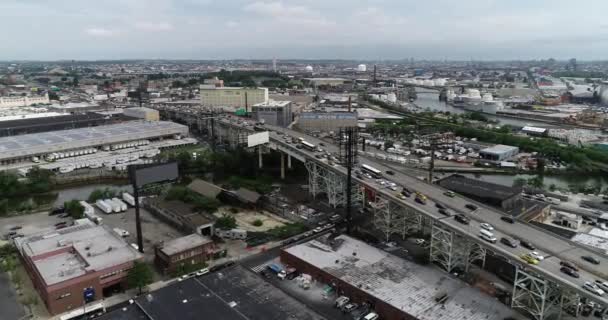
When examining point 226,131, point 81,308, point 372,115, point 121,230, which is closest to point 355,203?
point 121,230

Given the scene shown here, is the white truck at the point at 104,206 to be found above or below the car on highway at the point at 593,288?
below

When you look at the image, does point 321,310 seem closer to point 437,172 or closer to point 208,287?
point 208,287

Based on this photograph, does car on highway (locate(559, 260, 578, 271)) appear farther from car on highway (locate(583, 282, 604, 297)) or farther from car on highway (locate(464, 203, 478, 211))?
car on highway (locate(464, 203, 478, 211))

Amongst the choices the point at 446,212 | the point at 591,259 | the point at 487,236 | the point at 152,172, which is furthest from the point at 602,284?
the point at 152,172

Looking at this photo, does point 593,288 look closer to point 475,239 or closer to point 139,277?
point 475,239

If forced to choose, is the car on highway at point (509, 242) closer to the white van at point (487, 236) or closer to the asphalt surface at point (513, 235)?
the asphalt surface at point (513, 235)

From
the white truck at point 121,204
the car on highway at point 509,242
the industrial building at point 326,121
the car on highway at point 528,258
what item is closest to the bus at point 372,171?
the car on highway at point 509,242

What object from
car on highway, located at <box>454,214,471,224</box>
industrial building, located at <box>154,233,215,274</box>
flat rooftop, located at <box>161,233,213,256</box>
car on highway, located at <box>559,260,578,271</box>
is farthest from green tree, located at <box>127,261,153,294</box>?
car on highway, located at <box>559,260,578,271</box>
